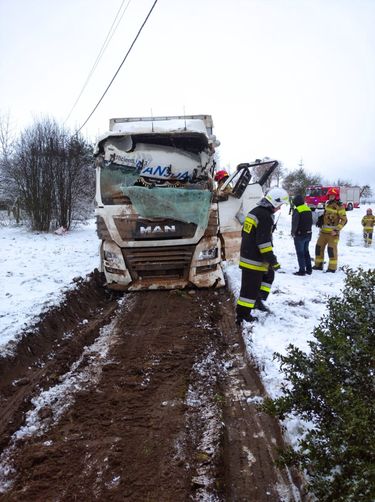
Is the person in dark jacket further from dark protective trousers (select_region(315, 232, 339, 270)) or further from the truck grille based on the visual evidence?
the truck grille

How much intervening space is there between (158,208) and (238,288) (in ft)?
6.90

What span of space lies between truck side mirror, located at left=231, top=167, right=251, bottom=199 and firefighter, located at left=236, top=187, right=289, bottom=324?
294 cm

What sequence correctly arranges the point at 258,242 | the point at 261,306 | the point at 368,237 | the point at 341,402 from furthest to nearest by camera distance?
the point at 368,237
the point at 261,306
the point at 258,242
the point at 341,402

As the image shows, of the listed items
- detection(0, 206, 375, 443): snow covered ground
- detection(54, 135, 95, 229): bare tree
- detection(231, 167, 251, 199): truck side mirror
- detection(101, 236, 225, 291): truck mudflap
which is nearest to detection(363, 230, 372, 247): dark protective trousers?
detection(0, 206, 375, 443): snow covered ground

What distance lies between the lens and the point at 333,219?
9016 mm

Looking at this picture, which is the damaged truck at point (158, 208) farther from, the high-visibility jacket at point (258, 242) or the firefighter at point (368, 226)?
the firefighter at point (368, 226)

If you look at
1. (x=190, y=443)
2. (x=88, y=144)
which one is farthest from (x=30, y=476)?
(x=88, y=144)

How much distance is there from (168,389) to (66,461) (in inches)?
47.7

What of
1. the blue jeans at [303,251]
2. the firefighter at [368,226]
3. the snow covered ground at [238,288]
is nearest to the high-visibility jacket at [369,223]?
the firefighter at [368,226]

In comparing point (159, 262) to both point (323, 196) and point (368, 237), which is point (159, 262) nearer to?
point (368, 237)

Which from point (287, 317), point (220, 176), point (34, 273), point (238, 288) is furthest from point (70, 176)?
point (287, 317)

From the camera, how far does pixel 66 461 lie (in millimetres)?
2762

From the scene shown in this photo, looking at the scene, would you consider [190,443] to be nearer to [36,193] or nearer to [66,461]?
[66,461]

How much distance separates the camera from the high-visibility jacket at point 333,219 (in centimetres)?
896
